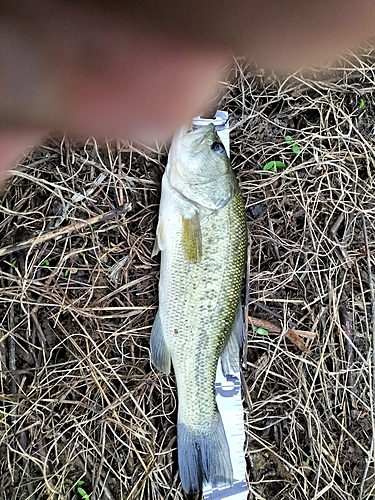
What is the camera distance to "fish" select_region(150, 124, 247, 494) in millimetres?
2357

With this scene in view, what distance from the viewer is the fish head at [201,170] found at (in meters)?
2.38

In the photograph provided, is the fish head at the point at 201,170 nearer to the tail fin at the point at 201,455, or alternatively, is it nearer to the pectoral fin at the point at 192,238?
the pectoral fin at the point at 192,238

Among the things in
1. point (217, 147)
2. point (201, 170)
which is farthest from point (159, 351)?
point (217, 147)

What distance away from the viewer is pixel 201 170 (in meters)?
2.39

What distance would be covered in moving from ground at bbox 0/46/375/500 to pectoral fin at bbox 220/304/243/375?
0.18 m

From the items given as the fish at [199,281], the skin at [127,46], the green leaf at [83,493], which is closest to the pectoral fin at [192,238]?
the fish at [199,281]

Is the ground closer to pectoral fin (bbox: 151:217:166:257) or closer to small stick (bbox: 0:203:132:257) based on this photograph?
small stick (bbox: 0:203:132:257)

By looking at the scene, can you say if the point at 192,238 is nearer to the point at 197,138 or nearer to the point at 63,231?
the point at 197,138

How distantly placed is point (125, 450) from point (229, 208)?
1.35 m

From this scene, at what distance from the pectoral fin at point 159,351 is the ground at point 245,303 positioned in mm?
105

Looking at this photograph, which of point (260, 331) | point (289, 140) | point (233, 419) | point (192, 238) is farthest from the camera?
point (289, 140)

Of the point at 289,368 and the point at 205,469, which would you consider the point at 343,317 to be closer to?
the point at 289,368

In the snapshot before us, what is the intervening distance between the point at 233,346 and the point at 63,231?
1052 millimetres

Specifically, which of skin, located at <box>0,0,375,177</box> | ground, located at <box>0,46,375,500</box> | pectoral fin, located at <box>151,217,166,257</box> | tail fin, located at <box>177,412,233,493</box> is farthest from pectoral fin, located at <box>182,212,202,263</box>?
tail fin, located at <box>177,412,233,493</box>
